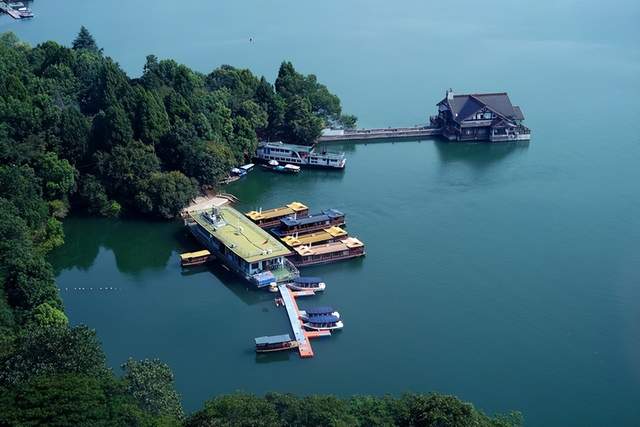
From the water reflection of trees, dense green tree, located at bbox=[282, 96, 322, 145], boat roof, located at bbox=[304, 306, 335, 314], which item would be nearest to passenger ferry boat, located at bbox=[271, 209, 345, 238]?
the water reflection of trees

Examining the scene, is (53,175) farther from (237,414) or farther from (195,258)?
(237,414)

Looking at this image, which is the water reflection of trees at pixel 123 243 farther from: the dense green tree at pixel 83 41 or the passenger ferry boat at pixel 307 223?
the dense green tree at pixel 83 41

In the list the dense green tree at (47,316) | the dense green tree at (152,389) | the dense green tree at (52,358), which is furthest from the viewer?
the dense green tree at (47,316)

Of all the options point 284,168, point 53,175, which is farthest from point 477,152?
point 53,175

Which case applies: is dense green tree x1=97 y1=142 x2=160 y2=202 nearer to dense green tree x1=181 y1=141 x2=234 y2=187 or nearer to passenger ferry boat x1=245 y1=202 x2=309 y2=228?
dense green tree x1=181 y1=141 x2=234 y2=187

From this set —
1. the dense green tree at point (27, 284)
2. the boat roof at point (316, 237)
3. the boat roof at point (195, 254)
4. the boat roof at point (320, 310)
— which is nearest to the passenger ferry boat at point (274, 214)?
the boat roof at point (316, 237)

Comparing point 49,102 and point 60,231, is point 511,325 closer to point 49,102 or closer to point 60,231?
point 60,231
